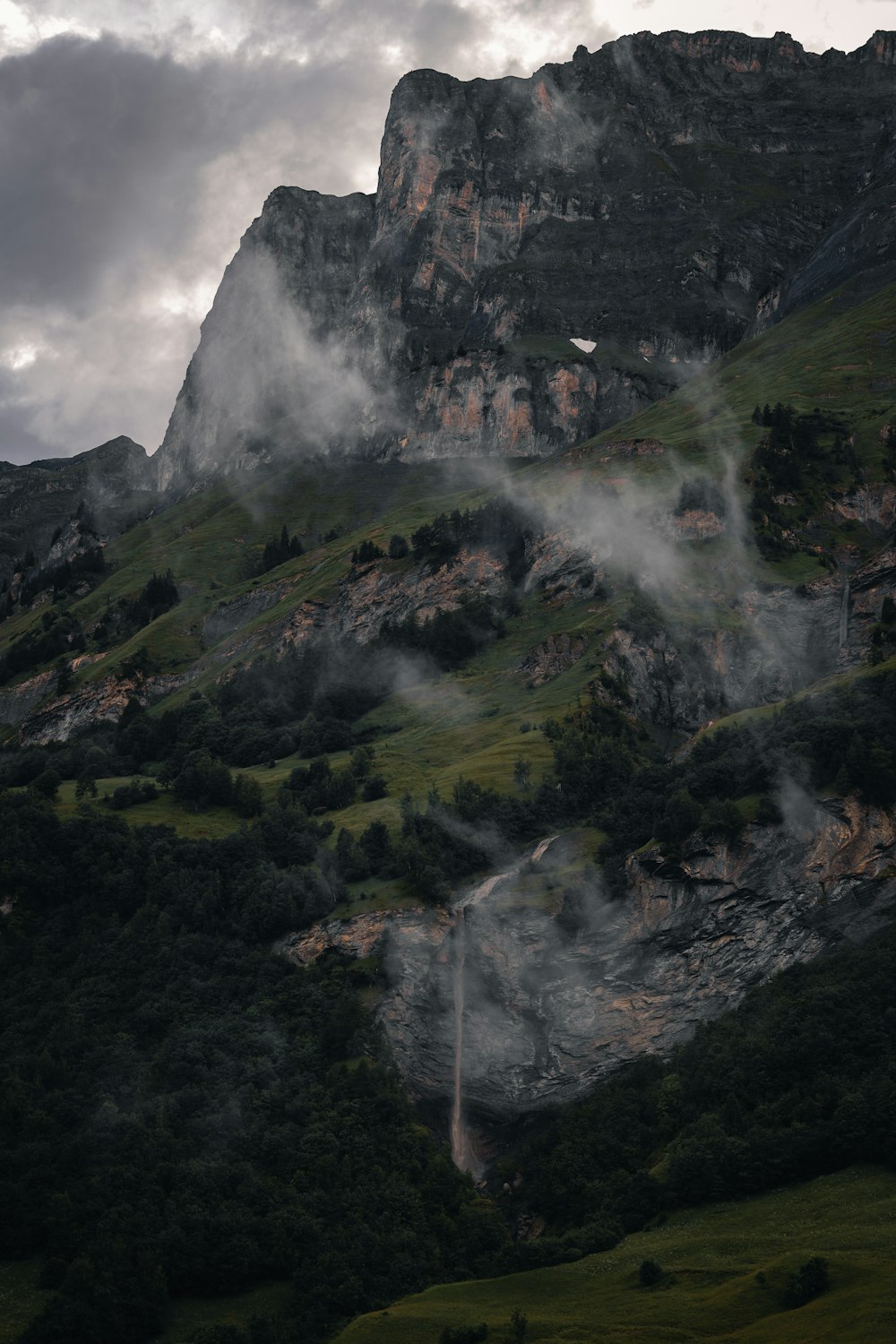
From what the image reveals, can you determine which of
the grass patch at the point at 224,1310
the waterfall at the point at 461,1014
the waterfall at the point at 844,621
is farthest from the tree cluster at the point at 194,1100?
the waterfall at the point at 844,621

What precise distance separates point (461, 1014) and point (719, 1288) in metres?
56.2

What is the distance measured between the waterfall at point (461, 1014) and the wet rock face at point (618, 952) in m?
0.60

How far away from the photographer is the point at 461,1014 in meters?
130

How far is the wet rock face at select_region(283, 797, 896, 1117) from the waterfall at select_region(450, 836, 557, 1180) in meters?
0.60

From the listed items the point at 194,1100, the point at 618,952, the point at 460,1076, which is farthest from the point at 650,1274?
the point at 618,952

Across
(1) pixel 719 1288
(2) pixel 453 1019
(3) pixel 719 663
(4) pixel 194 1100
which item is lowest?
(1) pixel 719 1288

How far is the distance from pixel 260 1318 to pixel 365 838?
69160 millimetres

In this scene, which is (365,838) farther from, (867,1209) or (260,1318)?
(867,1209)

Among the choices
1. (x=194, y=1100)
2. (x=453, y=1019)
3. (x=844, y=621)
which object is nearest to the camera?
(x=194, y=1100)

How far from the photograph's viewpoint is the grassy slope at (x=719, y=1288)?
220 feet

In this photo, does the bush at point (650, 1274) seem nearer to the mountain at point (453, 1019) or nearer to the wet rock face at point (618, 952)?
the mountain at point (453, 1019)

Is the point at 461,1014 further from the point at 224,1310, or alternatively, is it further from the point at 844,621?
the point at 844,621

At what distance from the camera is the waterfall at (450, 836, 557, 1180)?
120 metres

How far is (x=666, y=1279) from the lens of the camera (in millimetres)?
78750
